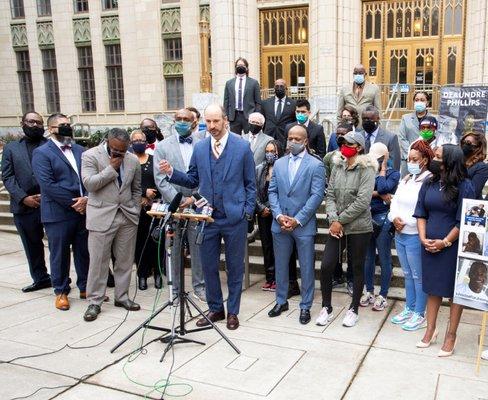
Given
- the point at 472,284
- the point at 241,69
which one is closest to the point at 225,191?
the point at 472,284

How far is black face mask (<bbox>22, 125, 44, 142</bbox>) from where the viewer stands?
20.4 feet

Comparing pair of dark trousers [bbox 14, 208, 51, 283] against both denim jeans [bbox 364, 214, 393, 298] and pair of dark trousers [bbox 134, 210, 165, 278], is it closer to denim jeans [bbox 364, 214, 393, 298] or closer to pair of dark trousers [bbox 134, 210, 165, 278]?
pair of dark trousers [bbox 134, 210, 165, 278]

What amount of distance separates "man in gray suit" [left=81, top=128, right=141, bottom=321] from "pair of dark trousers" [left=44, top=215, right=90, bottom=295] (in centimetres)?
50

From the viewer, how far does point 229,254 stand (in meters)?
5.04

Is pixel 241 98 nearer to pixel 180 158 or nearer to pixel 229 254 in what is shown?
pixel 180 158

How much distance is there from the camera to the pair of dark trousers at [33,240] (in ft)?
21.2

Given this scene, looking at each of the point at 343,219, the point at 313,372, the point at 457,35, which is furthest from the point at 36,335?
the point at 457,35

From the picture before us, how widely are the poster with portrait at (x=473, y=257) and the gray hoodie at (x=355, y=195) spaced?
1106mm

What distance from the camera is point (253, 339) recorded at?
4738 mm

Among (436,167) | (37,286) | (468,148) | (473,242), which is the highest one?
(468,148)

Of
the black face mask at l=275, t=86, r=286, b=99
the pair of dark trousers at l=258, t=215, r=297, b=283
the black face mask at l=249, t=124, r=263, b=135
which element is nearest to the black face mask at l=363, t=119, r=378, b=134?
the black face mask at l=249, t=124, r=263, b=135

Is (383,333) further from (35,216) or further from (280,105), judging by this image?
(35,216)

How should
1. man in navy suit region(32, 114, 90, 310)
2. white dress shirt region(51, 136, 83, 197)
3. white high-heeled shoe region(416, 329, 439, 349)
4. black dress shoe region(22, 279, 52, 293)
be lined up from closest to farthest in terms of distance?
1. white high-heeled shoe region(416, 329, 439, 349)
2. man in navy suit region(32, 114, 90, 310)
3. white dress shirt region(51, 136, 83, 197)
4. black dress shoe region(22, 279, 52, 293)

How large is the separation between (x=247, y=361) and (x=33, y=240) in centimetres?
383
